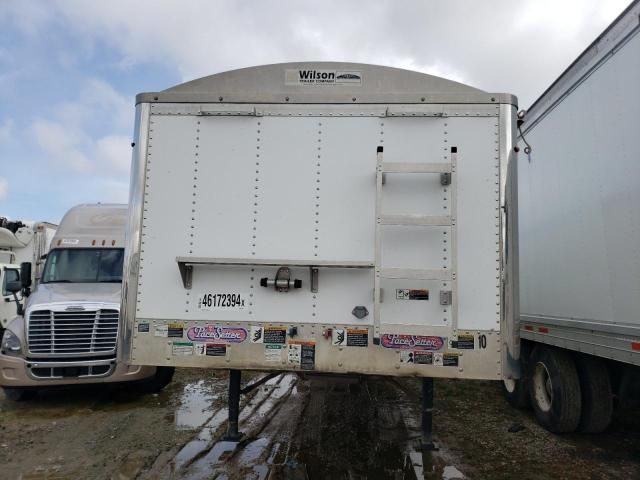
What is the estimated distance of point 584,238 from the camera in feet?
15.7

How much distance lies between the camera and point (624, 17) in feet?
13.2

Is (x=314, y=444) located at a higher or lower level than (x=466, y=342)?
lower

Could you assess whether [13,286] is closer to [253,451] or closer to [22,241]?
[253,451]

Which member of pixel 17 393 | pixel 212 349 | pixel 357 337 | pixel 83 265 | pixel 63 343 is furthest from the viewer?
pixel 83 265

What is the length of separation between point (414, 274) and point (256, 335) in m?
1.27

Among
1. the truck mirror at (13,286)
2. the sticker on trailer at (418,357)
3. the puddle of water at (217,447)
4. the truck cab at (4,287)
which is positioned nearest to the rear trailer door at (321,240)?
the sticker on trailer at (418,357)

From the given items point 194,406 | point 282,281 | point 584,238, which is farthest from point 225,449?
point 584,238

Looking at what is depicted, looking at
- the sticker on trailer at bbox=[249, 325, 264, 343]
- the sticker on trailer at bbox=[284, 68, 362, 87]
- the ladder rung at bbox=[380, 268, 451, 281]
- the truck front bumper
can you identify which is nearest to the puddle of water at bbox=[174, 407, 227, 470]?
the truck front bumper

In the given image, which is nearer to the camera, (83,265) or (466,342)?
(466,342)

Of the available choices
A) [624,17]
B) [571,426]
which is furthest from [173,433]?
[624,17]

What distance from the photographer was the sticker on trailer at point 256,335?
350 centimetres

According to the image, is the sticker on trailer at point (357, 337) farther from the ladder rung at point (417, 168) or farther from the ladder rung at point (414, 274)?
the ladder rung at point (417, 168)

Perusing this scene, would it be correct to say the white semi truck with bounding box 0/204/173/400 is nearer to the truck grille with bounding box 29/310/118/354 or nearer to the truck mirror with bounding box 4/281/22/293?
the truck grille with bounding box 29/310/118/354

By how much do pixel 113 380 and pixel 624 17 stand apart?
7417 mm
